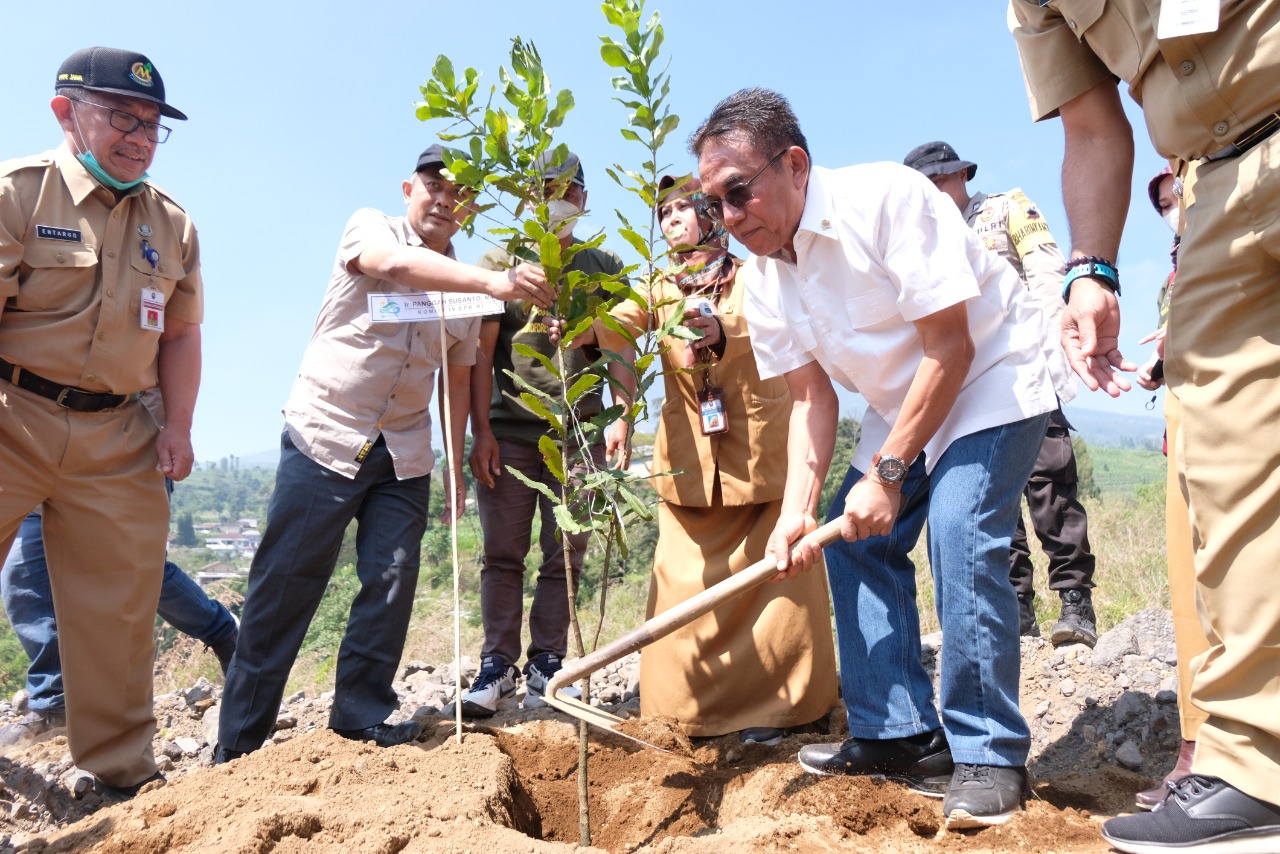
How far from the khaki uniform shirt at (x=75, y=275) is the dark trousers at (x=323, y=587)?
692 millimetres

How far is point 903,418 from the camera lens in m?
2.56

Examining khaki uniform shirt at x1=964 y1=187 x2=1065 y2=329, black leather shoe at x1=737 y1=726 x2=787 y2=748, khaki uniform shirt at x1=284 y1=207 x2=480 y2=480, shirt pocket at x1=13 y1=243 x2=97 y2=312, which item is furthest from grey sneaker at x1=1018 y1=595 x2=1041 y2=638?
shirt pocket at x1=13 y1=243 x2=97 y2=312

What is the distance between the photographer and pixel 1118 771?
2998 mm

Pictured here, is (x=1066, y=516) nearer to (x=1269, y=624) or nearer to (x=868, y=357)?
(x=868, y=357)

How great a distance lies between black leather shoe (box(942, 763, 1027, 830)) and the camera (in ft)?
7.93

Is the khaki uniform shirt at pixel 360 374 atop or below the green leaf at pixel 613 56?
below

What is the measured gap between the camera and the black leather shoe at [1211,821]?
1.77m

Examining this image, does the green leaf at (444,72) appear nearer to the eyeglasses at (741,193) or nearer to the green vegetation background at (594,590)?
the eyeglasses at (741,193)

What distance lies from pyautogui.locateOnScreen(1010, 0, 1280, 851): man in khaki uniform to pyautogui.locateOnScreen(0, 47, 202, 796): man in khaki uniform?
10.1 ft

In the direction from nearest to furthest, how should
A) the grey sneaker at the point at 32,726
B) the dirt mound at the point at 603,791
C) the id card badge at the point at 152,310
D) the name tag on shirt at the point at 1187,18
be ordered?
the name tag on shirt at the point at 1187,18
the dirt mound at the point at 603,791
the id card badge at the point at 152,310
the grey sneaker at the point at 32,726

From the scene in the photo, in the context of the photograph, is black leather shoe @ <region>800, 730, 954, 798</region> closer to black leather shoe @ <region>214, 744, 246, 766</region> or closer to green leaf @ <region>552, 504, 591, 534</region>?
green leaf @ <region>552, 504, 591, 534</region>

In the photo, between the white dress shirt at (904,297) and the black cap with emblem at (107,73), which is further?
the black cap with emblem at (107,73)

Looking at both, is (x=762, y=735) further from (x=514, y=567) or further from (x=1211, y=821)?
(x=1211, y=821)

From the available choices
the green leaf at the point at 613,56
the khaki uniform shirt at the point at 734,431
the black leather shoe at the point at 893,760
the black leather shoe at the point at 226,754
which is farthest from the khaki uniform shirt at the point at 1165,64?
the black leather shoe at the point at 226,754
